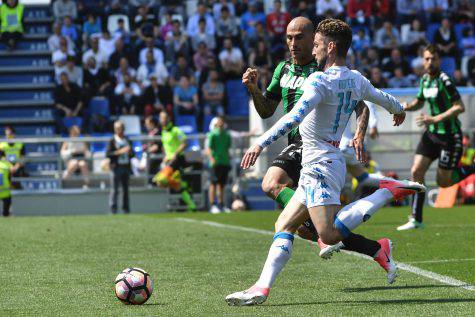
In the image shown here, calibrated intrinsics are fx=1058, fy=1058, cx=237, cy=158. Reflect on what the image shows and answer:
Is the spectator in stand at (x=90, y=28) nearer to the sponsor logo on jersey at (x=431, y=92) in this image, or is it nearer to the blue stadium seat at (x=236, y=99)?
the blue stadium seat at (x=236, y=99)

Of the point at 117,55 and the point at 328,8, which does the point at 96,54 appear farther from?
the point at 328,8

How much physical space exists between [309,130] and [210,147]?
15632 mm

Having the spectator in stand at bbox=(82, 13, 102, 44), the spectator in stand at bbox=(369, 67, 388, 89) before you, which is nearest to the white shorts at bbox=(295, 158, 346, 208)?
the spectator in stand at bbox=(369, 67, 388, 89)

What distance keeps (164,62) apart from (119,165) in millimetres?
6272

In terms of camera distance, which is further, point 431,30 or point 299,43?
point 431,30

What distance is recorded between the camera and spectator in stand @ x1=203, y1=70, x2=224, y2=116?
26859mm

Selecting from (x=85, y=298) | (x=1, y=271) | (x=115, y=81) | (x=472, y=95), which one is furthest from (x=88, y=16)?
(x=85, y=298)

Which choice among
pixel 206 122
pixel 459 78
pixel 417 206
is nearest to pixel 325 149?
pixel 417 206

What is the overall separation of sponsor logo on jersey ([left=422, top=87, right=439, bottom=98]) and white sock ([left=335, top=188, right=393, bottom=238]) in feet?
20.9

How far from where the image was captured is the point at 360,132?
8.19 m

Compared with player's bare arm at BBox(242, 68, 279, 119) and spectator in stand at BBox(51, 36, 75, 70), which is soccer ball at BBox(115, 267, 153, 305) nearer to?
player's bare arm at BBox(242, 68, 279, 119)

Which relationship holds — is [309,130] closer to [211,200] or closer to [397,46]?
[211,200]

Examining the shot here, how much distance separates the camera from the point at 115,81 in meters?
27.7

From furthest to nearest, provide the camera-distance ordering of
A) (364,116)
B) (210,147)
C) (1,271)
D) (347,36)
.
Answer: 1. (210,147)
2. (1,271)
3. (364,116)
4. (347,36)
